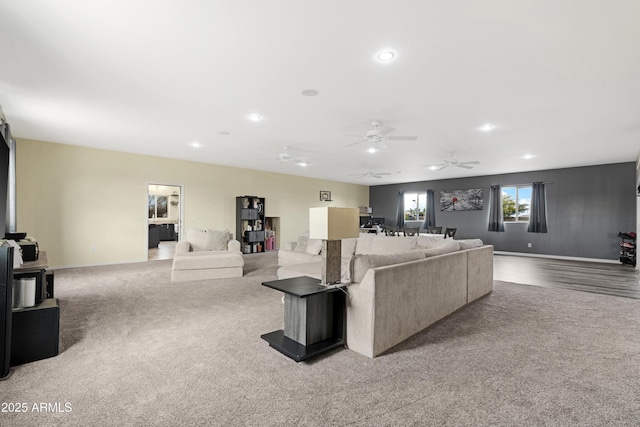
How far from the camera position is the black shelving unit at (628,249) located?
722 centimetres

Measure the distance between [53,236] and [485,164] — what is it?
33.6 feet

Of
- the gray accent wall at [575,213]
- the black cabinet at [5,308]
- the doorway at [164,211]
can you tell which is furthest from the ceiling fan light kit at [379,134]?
the doorway at [164,211]

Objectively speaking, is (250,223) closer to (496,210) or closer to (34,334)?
(34,334)

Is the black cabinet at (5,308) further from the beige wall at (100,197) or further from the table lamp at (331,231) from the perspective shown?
the beige wall at (100,197)

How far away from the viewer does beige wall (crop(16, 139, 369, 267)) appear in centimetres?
598

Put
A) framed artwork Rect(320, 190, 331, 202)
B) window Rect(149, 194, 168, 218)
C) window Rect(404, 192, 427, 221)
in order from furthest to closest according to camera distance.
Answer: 1. window Rect(149, 194, 168, 218)
2. window Rect(404, 192, 427, 221)
3. framed artwork Rect(320, 190, 331, 202)

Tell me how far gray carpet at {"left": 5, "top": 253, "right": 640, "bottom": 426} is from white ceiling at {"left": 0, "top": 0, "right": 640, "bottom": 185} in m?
2.63

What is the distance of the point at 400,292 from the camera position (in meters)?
2.73

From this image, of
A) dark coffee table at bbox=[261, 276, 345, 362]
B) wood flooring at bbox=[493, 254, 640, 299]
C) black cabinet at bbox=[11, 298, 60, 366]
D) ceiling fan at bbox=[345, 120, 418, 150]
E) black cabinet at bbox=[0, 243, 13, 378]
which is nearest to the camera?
black cabinet at bbox=[0, 243, 13, 378]

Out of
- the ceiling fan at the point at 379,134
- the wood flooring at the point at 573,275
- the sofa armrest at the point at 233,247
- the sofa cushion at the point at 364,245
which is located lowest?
the wood flooring at the point at 573,275

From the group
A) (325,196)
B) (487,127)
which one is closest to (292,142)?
(487,127)

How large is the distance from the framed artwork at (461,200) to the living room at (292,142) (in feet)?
12.8

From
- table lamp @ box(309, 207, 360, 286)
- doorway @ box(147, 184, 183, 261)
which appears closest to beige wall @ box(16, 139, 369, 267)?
doorway @ box(147, 184, 183, 261)

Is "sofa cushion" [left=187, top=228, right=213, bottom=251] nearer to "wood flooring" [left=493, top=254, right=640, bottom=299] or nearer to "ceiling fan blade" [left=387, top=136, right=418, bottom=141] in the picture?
"ceiling fan blade" [left=387, top=136, right=418, bottom=141]
